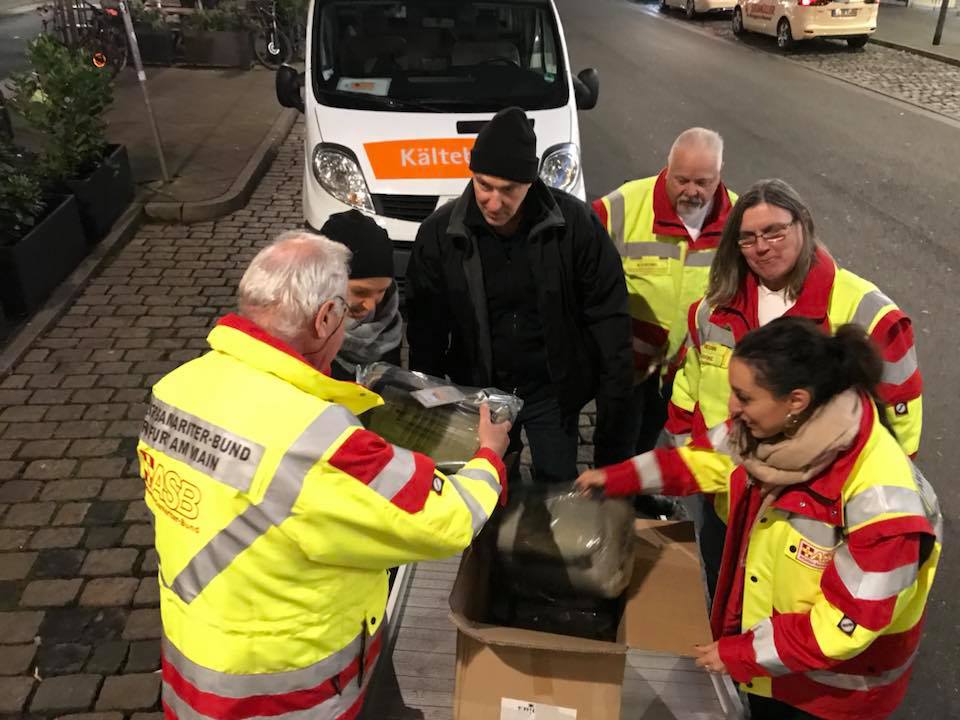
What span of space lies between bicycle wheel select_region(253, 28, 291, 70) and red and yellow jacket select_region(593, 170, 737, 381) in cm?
1255

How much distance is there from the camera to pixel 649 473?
242 cm

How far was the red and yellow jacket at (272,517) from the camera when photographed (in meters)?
1.64

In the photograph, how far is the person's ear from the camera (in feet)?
6.21

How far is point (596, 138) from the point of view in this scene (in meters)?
10.6

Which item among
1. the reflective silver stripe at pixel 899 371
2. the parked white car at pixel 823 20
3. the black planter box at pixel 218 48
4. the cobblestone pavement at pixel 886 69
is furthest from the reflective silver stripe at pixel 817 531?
the parked white car at pixel 823 20

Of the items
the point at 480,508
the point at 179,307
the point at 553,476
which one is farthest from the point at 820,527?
the point at 179,307

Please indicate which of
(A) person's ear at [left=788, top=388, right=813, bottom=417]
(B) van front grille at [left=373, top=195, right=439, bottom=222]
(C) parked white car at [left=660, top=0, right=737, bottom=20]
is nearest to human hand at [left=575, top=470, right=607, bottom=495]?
(A) person's ear at [left=788, top=388, right=813, bottom=417]

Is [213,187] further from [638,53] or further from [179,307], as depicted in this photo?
[638,53]

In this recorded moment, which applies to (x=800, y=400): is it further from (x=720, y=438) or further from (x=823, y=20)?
(x=823, y=20)

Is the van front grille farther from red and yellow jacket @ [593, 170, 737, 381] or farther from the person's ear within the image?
the person's ear

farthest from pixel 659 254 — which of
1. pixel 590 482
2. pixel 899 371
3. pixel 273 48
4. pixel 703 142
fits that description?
pixel 273 48

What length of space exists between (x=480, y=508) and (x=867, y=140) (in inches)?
420

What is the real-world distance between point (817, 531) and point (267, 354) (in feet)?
4.74

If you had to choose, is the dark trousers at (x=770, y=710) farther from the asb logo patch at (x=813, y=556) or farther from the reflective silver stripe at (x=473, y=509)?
the reflective silver stripe at (x=473, y=509)
